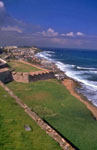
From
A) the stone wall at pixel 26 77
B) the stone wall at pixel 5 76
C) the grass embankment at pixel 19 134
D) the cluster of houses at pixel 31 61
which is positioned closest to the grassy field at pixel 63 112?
the stone wall at pixel 5 76

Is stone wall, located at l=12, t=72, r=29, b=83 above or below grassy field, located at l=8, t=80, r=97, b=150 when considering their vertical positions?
above

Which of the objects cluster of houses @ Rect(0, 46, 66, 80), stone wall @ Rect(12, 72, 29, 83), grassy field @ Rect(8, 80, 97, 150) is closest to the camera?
grassy field @ Rect(8, 80, 97, 150)

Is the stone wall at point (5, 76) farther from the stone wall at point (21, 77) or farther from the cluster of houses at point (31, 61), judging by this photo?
the stone wall at point (21, 77)

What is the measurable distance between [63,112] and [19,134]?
962cm

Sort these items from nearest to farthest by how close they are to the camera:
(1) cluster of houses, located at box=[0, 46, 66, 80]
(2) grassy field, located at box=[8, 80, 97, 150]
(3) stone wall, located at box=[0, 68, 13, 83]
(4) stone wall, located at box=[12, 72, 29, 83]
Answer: (2) grassy field, located at box=[8, 80, 97, 150] → (3) stone wall, located at box=[0, 68, 13, 83] → (4) stone wall, located at box=[12, 72, 29, 83] → (1) cluster of houses, located at box=[0, 46, 66, 80]

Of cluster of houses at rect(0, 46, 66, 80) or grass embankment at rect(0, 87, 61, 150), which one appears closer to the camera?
grass embankment at rect(0, 87, 61, 150)

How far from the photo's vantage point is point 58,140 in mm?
10898

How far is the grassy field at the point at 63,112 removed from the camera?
48.2 ft

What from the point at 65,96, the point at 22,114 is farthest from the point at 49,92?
the point at 22,114

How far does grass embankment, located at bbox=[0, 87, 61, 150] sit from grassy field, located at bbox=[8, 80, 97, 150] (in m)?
3.63

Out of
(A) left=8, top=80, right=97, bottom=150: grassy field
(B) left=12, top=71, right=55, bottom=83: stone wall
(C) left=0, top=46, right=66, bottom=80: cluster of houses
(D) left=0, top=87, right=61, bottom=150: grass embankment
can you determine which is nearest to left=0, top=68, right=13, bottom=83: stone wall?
(C) left=0, top=46, right=66, bottom=80: cluster of houses

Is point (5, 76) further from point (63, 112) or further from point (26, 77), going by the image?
point (63, 112)

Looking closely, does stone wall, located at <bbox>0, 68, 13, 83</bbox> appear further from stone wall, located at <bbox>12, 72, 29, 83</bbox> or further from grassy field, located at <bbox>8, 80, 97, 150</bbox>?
grassy field, located at <bbox>8, 80, 97, 150</bbox>

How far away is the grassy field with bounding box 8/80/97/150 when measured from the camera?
14.7 metres
